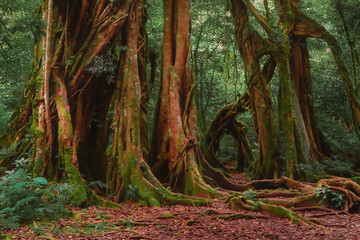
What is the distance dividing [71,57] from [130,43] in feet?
3.87

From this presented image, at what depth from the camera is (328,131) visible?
11453 millimetres

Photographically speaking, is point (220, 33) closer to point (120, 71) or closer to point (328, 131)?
point (328, 131)

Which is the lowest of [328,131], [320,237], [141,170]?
[320,237]

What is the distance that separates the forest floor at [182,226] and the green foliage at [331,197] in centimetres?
33

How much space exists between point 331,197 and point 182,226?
2.58 metres

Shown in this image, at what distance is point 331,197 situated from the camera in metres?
5.51

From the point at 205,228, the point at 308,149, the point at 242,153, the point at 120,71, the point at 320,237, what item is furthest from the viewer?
the point at 242,153

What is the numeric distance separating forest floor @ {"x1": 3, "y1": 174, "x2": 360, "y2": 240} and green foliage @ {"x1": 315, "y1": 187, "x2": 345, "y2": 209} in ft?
1.07

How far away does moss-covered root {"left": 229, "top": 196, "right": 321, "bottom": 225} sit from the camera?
460cm

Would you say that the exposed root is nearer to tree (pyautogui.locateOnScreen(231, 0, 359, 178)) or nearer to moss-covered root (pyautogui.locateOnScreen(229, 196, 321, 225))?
moss-covered root (pyautogui.locateOnScreen(229, 196, 321, 225))

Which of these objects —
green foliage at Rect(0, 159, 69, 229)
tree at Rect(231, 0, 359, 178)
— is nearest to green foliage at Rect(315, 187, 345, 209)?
tree at Rect(231, 0, 359, 178)

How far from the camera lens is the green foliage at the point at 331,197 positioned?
17.7ft

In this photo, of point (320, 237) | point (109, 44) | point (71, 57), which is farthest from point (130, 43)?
point (320, 237)

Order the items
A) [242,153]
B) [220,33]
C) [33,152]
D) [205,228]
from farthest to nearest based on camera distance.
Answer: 1. [220,33]
2. [242,153]
3. [33,152]
4. [205,228]
